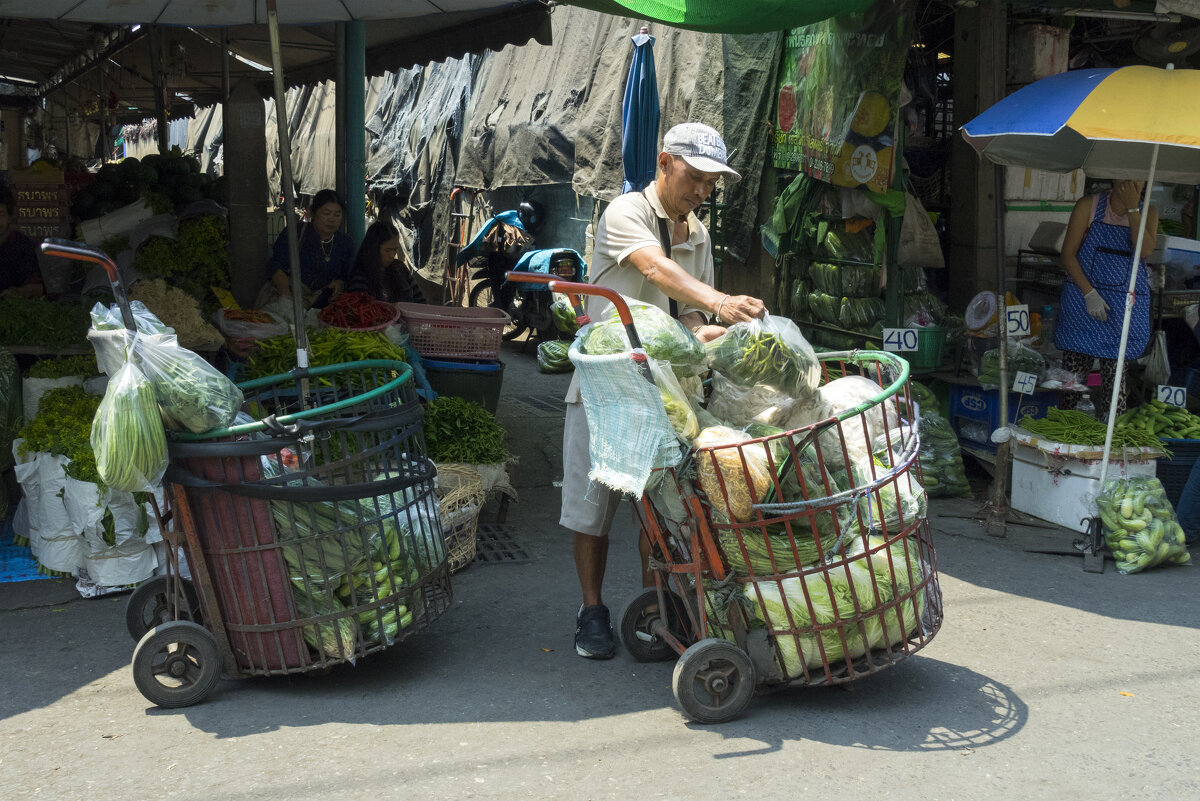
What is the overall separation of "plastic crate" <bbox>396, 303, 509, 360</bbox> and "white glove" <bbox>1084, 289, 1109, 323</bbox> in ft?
11.7

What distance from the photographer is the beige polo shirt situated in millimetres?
3912

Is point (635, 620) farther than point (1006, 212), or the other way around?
point (1006, 212)

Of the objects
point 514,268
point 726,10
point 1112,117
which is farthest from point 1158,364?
point 514,268

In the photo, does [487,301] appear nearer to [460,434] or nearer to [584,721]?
[460,434]

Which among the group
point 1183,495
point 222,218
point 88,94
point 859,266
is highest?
point 88,94

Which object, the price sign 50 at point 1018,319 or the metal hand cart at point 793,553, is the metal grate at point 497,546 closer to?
the metal hand cart at point 793,553

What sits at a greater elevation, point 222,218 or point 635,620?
point 222,218

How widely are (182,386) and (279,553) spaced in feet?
2.21

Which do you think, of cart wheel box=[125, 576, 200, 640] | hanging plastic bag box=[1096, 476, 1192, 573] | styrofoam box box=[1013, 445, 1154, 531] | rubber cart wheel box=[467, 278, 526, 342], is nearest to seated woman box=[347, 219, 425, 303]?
cart wheel box=[125, 576, 200, 640]

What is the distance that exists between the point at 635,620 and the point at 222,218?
408cm

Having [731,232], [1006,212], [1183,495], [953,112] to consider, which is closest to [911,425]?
[1183,495]

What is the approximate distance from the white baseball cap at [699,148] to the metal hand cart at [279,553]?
1.35 m

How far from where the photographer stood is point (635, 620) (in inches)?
164

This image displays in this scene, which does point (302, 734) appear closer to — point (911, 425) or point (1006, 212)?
point (911, 425)
